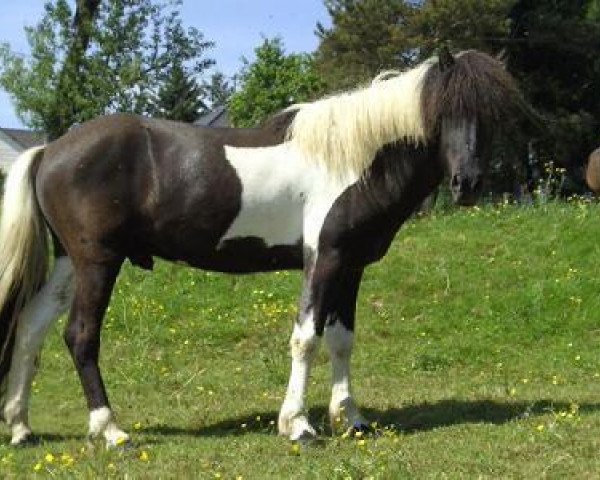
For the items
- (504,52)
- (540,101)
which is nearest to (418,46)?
(540,101)

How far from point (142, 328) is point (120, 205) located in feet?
15.3

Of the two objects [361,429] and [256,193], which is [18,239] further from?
[361,429]

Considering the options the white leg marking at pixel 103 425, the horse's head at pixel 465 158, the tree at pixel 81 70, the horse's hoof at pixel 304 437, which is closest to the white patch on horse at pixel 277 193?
the horse's head at pixel 465 158

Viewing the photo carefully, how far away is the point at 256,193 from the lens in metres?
6.01

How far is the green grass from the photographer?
5164 mm

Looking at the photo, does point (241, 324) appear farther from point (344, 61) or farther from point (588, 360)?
point (344, 61)

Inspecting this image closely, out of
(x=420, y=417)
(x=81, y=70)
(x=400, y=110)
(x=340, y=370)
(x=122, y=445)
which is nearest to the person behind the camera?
(x=122, y=445)

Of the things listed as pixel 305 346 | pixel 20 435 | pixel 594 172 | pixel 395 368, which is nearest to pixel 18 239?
pixel 20 435

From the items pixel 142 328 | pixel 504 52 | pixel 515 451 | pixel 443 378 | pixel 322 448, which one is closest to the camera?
pixel 515 451

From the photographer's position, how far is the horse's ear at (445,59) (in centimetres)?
577

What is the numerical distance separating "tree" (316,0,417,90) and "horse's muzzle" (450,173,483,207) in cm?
2453

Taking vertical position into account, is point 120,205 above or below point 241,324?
above

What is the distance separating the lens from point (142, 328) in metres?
10.4

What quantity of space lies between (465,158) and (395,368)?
12.6 feet
